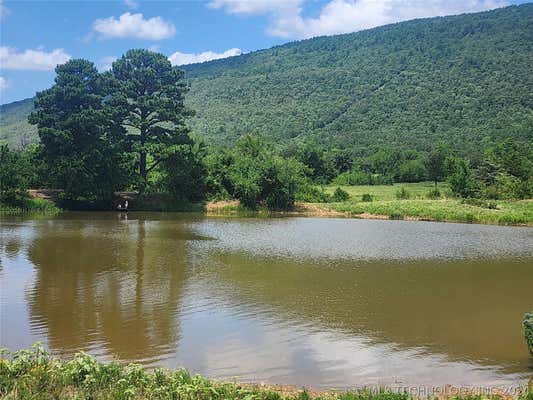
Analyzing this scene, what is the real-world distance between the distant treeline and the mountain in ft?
157

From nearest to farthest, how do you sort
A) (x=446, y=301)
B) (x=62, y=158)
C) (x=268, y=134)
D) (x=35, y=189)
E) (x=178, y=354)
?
(x=178, y=354)
(x=446, y=301)
(x=62, y=158)
(x=35, y=189)
(x=268, y=134)

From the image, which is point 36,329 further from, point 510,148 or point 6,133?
point 6,133

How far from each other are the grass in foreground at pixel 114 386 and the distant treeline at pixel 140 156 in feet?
116

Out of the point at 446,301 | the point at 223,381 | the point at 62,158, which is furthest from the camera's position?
the point at 62,158

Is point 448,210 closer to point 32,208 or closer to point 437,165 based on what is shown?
point 437,165

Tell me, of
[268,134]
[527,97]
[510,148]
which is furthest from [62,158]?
[527,97]

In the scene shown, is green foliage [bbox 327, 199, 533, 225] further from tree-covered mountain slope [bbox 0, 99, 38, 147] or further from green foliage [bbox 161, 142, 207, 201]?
tree-covered mountain slope [bbox 0, 99, 38, 147]

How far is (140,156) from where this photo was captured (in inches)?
1950

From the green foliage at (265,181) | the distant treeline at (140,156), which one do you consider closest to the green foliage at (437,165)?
the distant treeline at (140,156)

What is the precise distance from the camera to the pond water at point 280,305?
10.2 m

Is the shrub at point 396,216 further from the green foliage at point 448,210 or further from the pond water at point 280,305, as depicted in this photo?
the pond water at point 280,305

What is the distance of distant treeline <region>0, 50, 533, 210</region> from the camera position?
43.8 metres

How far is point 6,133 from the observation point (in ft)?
356

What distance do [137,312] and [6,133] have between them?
109 metres
